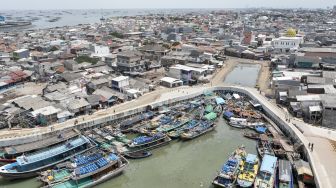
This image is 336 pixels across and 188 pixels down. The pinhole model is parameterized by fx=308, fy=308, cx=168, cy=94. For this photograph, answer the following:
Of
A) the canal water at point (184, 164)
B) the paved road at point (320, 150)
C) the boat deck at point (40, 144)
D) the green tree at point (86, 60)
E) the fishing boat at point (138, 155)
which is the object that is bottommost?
the canal water at point (184, 164)

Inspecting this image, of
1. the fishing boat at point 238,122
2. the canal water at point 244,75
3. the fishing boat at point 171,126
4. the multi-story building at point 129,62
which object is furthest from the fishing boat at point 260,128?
the multi-story building at point 129,62

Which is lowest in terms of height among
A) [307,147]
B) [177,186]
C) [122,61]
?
[177,186]

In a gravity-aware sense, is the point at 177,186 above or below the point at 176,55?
below

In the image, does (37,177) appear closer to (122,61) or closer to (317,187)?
(317,187)

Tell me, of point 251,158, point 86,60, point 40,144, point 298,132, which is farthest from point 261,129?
point 86,60

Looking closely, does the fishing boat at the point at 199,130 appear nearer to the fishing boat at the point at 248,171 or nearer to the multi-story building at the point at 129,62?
the fishing boat at the point at 248,171

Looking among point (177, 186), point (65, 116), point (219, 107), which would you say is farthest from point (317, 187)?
point (65, 116)

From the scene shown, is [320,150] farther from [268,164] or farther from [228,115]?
[228,115]
